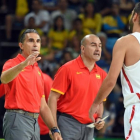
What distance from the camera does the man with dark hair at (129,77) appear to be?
4.86 meters

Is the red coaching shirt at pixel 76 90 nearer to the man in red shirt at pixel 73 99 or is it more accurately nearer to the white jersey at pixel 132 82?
the man in red shirt at pixel 73 99

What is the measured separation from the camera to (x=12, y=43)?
14289 millimetres

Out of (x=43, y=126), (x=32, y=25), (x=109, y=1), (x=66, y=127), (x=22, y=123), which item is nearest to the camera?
(x=22, y=123)

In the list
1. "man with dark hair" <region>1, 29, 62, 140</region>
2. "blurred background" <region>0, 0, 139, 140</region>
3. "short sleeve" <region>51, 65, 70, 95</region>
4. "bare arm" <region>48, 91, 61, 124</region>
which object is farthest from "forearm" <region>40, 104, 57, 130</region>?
"blurred background" <region>0, 0, 139, 140</region>

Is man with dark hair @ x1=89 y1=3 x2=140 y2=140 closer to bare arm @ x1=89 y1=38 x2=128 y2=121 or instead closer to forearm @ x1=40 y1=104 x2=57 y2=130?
bare arm @ x1=89 y1=38 x2=128 y2=121

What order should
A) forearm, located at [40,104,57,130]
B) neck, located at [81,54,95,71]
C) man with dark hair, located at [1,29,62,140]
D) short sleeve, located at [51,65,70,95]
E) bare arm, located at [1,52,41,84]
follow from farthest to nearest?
neck, located at [81,54,95,71], short sleeve, located at [51,65,70,95], forearm, located at [40,104,57,130], man with dark hair, located at [1,29,62,140], bare arm, located at [1,52,41,84]

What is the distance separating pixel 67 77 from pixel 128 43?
2516 mm

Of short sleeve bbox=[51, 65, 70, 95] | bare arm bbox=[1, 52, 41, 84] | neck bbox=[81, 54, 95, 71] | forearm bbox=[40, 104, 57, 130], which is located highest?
bare arm bbox=[1, 52, 41, 84]

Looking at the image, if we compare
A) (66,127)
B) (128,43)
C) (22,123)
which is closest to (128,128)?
(128,43)

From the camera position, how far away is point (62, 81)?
285 inches

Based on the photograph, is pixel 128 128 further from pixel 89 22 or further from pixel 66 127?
pixel 89 22

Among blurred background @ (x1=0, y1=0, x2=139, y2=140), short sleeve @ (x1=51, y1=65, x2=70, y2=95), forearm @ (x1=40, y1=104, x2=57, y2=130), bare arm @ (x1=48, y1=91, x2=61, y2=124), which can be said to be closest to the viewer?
forearm @ (x1=40, y1=104, x2=57, y2=130)

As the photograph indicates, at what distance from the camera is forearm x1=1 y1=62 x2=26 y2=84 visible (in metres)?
5.77

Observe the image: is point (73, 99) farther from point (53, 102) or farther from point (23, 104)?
point (23, 104)
